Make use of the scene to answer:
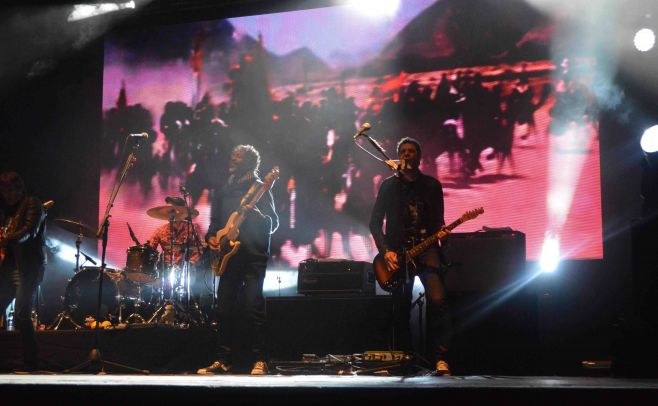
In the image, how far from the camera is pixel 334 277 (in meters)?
6.51

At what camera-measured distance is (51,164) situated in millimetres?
9023

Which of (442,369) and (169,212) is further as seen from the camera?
(169,212)

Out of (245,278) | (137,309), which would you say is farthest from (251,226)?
(137,309)

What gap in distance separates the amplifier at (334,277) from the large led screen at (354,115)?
1.02 metres

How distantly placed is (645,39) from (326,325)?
401 cm

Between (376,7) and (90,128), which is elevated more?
(376,7)

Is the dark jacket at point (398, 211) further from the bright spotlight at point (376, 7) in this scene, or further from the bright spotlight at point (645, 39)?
the bright spotlight at point (376, 7)

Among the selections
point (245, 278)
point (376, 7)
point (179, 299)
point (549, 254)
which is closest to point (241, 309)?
point (245, 278)

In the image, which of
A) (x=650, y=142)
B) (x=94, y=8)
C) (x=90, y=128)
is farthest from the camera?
(x=90, y=128)

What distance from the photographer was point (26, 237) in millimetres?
5949

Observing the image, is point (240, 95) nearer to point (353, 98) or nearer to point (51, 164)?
point (353, 98)

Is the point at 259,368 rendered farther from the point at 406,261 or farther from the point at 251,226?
the point at 406,261
